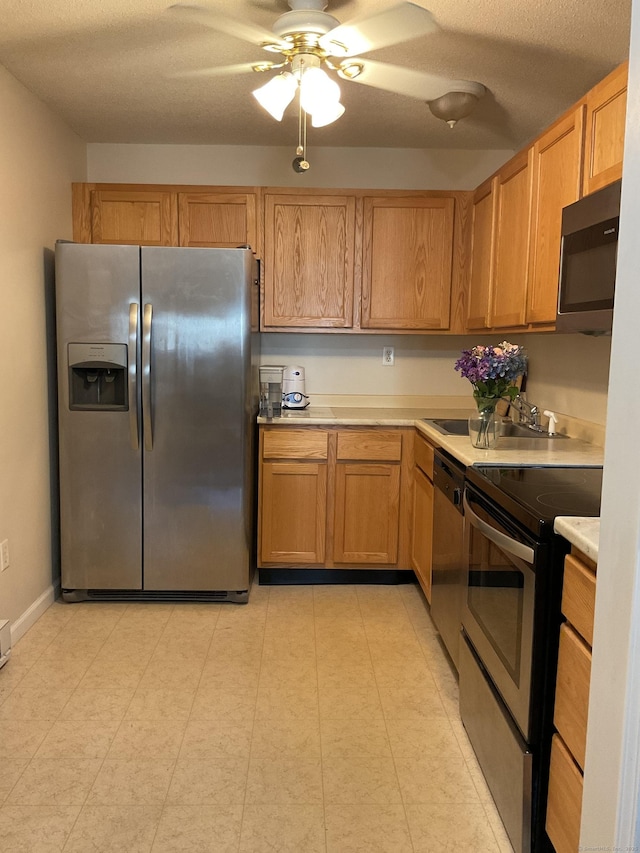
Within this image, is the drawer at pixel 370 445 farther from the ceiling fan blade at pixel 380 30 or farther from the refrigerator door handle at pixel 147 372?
the ceiling fan blade at pixel 380 30

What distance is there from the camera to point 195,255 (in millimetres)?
3023

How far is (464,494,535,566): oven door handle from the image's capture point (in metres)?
1.58

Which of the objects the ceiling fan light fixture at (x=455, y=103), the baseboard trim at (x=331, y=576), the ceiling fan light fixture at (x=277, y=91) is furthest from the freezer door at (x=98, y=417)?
the ceiling fan light fixture at (x=455, y=103)

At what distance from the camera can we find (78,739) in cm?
211

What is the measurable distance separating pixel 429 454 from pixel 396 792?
149 cm

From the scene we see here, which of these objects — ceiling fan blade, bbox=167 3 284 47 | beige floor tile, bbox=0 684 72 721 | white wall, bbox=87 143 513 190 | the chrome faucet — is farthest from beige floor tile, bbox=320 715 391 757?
white wall, bbox=87 143 513 190

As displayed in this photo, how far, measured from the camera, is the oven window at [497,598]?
166cm

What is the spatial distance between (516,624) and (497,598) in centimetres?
18

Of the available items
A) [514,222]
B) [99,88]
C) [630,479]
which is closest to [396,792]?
[630,479]

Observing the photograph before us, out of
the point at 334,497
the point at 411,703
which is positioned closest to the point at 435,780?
the point at 411,703

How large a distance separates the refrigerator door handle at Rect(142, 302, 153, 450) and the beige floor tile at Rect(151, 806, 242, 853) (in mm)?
1679

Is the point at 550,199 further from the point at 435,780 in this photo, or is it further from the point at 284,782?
the point at 284,782

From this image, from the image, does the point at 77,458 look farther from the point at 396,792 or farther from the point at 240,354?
the point at 396,792

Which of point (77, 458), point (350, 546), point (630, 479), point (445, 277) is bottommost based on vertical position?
point (350, 546)
